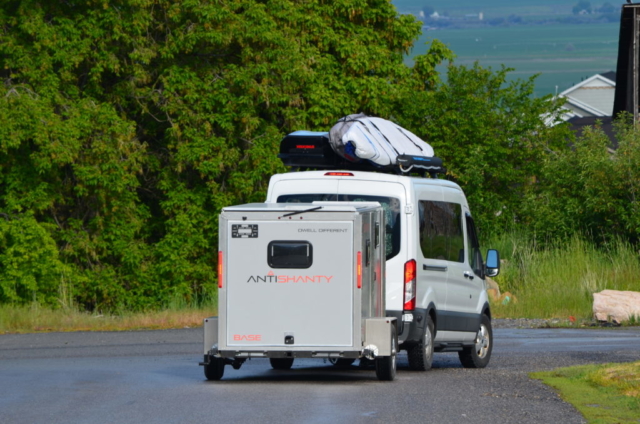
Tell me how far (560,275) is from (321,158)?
1535 centimetres

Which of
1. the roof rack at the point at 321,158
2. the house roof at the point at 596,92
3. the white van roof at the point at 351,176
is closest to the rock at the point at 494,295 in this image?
the roof rack at the point at 321,158

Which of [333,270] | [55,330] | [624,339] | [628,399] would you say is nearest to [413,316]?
[333,270]

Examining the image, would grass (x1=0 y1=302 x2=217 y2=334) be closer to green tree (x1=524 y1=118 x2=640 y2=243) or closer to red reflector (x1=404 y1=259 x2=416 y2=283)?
red reflector (x1=404 y1=259 x2=416 y2=283)

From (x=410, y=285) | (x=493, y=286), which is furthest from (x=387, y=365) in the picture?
(x=493, y=286)

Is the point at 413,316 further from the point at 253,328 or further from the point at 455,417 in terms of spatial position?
the point at 455,417

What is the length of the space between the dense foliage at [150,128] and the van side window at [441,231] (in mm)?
15787

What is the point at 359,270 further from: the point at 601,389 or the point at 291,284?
Result: the point at 601,389

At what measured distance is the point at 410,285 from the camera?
520 inches

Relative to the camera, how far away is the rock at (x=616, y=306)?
23.9 m

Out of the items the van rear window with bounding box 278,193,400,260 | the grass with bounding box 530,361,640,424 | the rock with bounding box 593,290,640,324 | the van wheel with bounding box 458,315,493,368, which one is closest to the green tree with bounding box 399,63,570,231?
the rock with bounding box 593,290,640,324

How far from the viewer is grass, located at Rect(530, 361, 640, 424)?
1015 centimetres

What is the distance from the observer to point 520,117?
37.6 m

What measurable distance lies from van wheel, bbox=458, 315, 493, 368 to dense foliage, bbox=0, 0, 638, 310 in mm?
14872

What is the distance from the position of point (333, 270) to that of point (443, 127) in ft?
82.7
